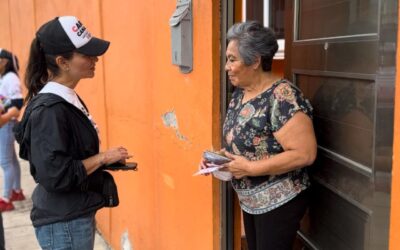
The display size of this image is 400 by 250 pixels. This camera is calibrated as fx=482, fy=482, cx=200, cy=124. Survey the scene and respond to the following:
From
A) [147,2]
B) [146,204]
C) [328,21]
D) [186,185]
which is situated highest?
[147,2]

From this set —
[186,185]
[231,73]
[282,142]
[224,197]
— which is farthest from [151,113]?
[282,142]

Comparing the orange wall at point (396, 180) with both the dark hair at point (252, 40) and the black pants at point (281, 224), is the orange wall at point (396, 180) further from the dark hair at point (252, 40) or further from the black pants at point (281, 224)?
the dark hair at point (252, 40)

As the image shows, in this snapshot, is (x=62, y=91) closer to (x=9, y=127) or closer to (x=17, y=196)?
(x=9, y=127)

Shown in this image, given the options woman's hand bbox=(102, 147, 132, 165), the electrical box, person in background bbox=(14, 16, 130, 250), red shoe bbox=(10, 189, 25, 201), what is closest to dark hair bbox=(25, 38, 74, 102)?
person in background bbox=(14, 16, 130, 250)

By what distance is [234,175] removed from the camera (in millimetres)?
2178

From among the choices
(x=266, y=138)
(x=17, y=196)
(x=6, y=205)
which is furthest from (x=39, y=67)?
(x=17, y=196)

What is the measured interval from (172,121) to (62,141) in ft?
3.69

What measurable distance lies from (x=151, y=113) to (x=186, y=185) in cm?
72

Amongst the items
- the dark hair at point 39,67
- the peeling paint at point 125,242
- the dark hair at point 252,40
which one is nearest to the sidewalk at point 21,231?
the peeling paint at point 125,242

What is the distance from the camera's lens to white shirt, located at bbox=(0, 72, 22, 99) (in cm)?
534

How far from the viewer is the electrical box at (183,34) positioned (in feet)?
9.03

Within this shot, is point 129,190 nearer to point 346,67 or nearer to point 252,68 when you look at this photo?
point 252,68

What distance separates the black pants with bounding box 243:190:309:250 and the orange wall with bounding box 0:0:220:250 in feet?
1.87

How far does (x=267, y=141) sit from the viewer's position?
212 centimetres
